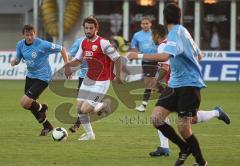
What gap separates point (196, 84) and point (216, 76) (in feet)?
65.9

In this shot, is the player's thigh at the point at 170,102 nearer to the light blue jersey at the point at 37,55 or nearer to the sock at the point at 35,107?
the sock at the point at 35,107

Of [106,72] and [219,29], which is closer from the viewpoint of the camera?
[106,72]

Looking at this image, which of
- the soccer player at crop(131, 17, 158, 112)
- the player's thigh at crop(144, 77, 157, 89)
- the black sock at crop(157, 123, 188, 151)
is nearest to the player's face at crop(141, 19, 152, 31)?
the soccer player at crop(131, 17, 158, 112)

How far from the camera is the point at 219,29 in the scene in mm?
38062

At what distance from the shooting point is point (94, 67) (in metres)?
13.9

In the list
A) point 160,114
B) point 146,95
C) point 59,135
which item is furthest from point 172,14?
point 146,95

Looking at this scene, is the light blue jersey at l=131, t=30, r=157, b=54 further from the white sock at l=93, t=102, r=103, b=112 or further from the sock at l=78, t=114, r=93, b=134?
the sock at l=78, t=114, r=93, b=134

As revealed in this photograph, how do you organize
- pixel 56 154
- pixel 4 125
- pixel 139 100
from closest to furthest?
pixel 56 154
pixel 4 125
pixel 139 100

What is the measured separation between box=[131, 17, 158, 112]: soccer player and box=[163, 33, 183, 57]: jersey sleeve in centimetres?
941

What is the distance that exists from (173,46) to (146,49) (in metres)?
11.1

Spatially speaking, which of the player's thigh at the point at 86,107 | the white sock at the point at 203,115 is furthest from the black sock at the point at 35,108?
the white sock at the point at 203,115

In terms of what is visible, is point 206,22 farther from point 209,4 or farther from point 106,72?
point 106,72

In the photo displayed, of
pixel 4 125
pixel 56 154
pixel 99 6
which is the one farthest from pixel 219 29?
pixel 56 154

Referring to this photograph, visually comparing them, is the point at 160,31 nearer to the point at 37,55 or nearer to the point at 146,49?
the point at 37,55
